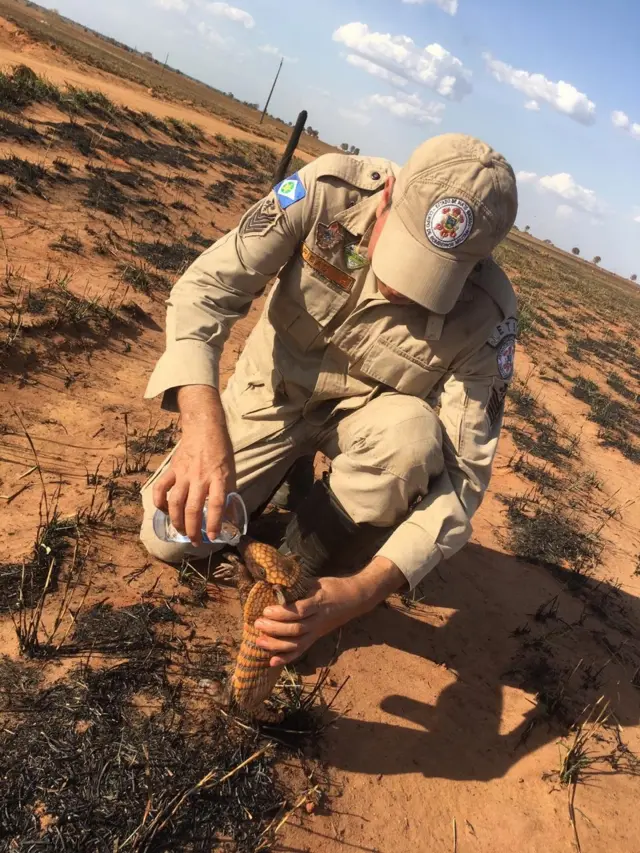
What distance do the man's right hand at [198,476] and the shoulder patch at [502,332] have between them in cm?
111

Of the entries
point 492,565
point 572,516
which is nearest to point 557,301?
point 572,516

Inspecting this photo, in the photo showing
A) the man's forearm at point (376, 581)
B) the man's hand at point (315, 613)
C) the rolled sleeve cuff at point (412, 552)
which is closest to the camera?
the man's hand at point (315, 613)

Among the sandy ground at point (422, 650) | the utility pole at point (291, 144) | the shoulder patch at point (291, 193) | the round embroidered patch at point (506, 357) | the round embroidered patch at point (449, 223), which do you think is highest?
the utility pole at point (291, 144)

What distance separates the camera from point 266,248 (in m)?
2.28

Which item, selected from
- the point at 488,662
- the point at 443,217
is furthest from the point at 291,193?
the point at 488,662

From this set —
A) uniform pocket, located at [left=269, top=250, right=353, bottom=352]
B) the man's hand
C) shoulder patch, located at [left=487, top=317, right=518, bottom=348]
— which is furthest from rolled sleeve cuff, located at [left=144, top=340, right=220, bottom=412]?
shoulder patch, located at [left=487, top=317, right=518, bottom=348]

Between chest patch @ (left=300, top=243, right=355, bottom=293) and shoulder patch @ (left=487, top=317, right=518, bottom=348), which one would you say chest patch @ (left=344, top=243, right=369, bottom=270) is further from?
shoulder patch @ (left=487, top=317, right=518, bottom=348)

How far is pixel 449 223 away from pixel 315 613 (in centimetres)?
129

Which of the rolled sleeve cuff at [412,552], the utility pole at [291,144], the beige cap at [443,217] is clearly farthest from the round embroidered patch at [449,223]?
the utility pole at [291,144]

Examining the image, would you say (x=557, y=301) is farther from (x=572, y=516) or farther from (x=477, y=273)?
(x=477, y=273)

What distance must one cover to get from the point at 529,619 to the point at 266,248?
2211 millimetres

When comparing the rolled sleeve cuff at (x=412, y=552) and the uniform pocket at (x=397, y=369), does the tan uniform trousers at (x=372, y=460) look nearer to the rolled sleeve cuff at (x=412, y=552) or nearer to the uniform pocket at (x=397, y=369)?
the uniform pocket at (x=397, y=369)

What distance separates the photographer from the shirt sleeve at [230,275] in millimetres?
2105

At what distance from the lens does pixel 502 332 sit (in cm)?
237
